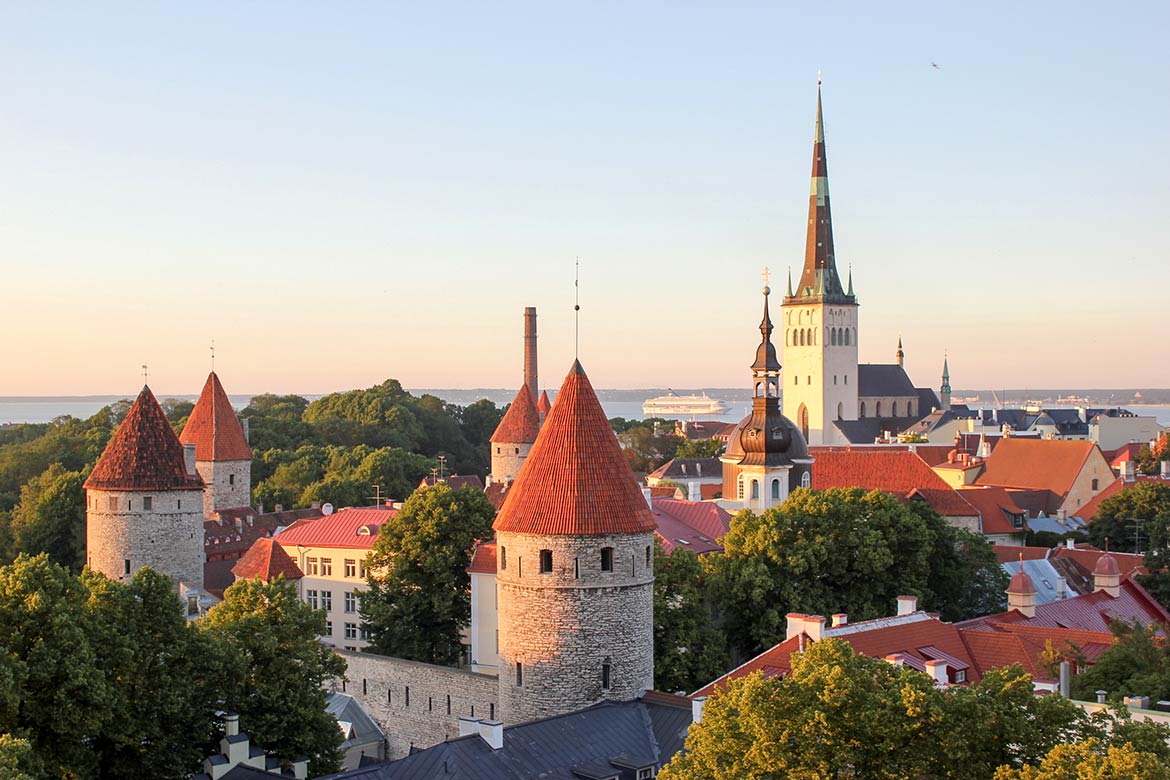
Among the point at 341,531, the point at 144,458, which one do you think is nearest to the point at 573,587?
the point at 144,458

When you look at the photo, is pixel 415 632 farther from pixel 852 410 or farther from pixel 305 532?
pixel 852 410

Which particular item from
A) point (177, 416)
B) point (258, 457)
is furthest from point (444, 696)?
point (177, 416)

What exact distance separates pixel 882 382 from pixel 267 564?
89280 millimetres

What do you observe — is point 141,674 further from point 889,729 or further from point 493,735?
point 889,729

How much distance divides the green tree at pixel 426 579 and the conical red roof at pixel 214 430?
20.6 m

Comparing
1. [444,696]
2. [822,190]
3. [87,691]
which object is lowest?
[444,696]

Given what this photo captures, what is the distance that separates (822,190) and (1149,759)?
319 feet

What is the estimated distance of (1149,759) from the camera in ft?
46.8

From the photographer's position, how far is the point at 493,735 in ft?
74.1

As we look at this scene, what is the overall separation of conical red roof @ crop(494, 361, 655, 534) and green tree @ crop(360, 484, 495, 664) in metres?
11.3

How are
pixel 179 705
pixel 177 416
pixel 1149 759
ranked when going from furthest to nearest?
pixel 177 416
pixel 179 705
pixel 1149 759

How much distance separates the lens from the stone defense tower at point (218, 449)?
187ft

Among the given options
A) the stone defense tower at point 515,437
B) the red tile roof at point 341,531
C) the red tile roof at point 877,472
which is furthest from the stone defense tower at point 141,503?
the red tile roof at point 877,472

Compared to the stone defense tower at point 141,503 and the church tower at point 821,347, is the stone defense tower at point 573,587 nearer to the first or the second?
the stone defense tower at point 141,503
